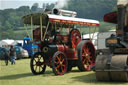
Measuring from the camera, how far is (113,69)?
26.2 feet

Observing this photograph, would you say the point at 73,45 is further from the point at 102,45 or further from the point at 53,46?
the point at 102,45

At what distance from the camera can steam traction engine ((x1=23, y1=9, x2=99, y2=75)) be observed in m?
11.4

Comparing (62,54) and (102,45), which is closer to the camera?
(62,54)

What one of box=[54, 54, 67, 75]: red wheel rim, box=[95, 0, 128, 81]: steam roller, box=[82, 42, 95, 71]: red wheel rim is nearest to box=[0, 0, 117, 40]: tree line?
box=[82, 42, 95, 71]: red wheel rim

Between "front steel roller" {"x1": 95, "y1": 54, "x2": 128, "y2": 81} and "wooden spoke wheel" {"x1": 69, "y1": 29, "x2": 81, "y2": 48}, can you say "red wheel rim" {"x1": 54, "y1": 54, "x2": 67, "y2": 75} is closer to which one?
"wooden spoke wheel" {"x1": 69, "y1": 29, "x2": 81, "y2": 48}

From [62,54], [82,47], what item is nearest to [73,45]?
[82,47]

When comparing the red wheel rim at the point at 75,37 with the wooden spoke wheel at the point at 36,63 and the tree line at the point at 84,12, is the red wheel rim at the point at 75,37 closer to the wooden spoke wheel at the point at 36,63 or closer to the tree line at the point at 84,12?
the wooden spoke wheel at the point at 36,63

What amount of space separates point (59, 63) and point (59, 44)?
1.20 metres

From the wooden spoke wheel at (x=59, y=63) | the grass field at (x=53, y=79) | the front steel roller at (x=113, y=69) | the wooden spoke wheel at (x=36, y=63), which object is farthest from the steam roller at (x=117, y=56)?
the wooden spoke wheel at (x=36, y=63)

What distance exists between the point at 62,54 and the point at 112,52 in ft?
11.1

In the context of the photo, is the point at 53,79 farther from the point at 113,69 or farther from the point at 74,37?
the point at 74,37

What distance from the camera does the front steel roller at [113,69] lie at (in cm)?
792

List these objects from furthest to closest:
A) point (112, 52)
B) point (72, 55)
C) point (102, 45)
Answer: point (102, 45) → point (72, 55) → point (112, 52)

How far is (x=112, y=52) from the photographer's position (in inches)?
336
